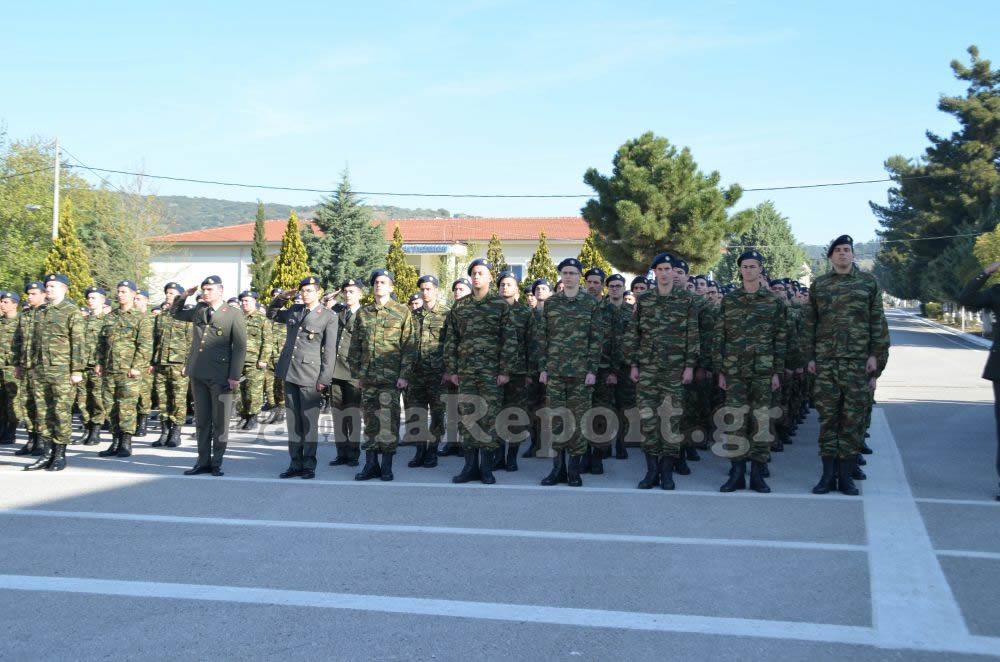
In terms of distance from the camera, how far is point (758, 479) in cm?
782

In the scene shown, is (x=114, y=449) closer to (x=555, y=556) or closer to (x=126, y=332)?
(x=126, y=332)

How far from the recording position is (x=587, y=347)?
8.08m

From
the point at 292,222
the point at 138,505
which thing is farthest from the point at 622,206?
the point at 138,505

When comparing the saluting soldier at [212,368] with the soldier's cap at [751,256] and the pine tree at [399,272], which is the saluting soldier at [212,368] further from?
the pine tree at [399,272]

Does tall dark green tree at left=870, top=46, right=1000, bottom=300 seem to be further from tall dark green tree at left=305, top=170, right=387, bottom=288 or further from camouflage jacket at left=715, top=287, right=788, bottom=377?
camouflage jacket at left=715, top=287, right=788, bottom=377

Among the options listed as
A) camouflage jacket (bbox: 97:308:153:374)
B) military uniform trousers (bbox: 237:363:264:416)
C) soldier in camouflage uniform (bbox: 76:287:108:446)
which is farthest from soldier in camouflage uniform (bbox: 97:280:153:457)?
military uniform trousers (bbox: 237:363:264:416)

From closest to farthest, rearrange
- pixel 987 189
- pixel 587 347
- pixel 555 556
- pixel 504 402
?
pixel 555 556
pixel 587 347
pixel 504 402
pixel 987 189

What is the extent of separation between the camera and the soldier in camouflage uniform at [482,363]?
8258 millimetres

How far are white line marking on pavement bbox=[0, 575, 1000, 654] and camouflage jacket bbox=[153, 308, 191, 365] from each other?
19.9 ft

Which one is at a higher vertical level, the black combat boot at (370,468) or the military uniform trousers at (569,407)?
the military uniform trousers at (569,407)

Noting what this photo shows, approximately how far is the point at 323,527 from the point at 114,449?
4.80 m

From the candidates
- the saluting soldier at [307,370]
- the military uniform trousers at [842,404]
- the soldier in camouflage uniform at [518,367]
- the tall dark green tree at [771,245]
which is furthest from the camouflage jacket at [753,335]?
the tall dark green tree at [771,245]

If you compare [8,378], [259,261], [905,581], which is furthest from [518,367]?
[259,261]

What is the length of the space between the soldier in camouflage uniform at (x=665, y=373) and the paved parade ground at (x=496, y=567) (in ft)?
1.24
